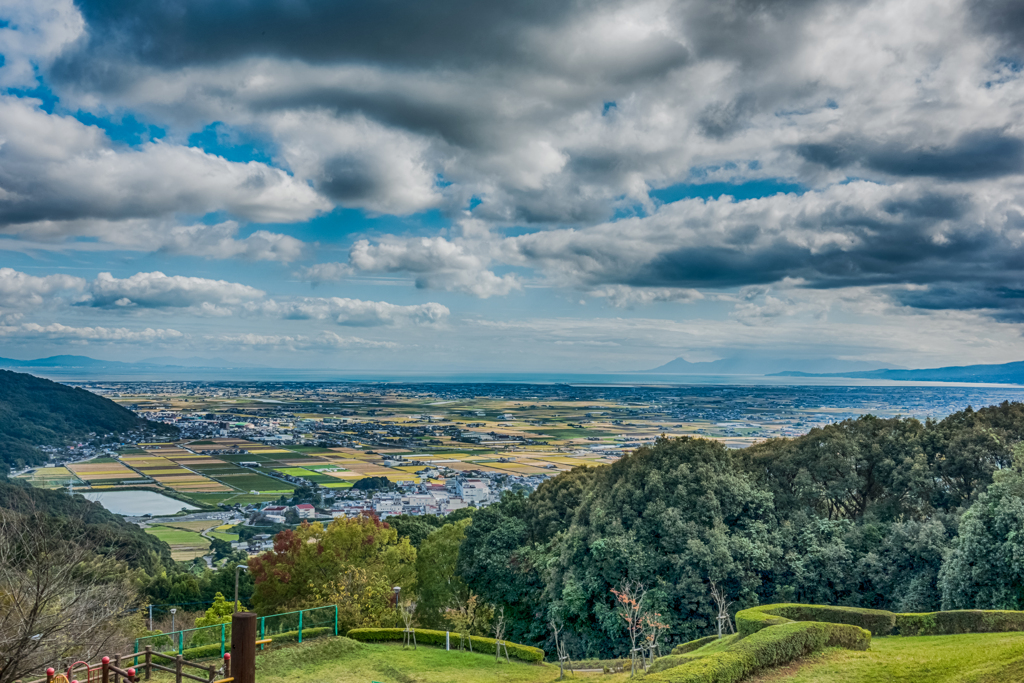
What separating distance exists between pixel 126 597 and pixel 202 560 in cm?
2596

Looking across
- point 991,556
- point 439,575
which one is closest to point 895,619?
point 991,556

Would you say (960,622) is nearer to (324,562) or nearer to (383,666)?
(383,666)

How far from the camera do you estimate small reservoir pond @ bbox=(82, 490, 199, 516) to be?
69125 mm

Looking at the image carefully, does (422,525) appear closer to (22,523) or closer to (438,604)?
(438,604)

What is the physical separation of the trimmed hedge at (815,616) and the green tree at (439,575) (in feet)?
53.7

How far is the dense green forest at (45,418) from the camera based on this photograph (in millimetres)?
97306

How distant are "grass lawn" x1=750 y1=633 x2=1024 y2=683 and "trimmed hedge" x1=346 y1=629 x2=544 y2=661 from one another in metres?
14.3

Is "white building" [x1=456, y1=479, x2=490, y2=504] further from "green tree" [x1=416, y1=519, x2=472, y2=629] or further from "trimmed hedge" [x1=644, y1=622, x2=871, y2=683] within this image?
"trimmed hedge" [x1=644, y1=622, x2=871, y2=683]

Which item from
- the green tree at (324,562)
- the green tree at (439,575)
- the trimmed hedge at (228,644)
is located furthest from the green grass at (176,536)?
the trimmed hedge at (228,644)

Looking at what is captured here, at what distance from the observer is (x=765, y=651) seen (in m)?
13.4

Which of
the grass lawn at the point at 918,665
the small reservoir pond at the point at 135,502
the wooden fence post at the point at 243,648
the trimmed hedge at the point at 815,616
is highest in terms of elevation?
the wooden fence post at the point at 243,648

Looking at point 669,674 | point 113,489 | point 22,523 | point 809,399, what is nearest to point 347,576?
point 22,523

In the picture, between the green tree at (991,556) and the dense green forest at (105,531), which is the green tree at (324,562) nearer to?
the dense green forest at (105,531)

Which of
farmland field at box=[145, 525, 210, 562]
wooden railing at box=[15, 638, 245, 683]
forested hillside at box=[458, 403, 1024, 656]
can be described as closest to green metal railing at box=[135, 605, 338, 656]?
wooden railing at box=[15, 638, 245, 683]
